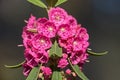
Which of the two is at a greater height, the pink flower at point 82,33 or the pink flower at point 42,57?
the pink flower at point 82,33

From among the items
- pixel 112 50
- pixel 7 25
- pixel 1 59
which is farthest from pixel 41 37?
pixel 7 25

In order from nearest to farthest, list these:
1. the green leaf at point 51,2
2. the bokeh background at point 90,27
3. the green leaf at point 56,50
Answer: the green leaf at point 56,50, the green leaf at point 51,2, the bokeh background at point 90,27

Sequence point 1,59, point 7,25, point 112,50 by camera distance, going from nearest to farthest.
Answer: point 1,59 < point 112,50 < point 7,25

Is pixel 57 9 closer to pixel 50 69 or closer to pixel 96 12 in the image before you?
pixel 50 69

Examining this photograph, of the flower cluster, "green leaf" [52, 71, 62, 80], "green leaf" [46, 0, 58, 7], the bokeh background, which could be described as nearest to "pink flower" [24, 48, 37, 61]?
the flower cluster

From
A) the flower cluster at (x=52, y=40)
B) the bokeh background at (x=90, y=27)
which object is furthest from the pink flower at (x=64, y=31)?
the bokeh background at (x=90, y=27)

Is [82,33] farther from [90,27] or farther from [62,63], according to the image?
[90,27]

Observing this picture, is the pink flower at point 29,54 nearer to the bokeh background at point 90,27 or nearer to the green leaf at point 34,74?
the green leaf at point 34,74

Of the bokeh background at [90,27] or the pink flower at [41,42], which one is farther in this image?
the bokeh background at [90,27]
